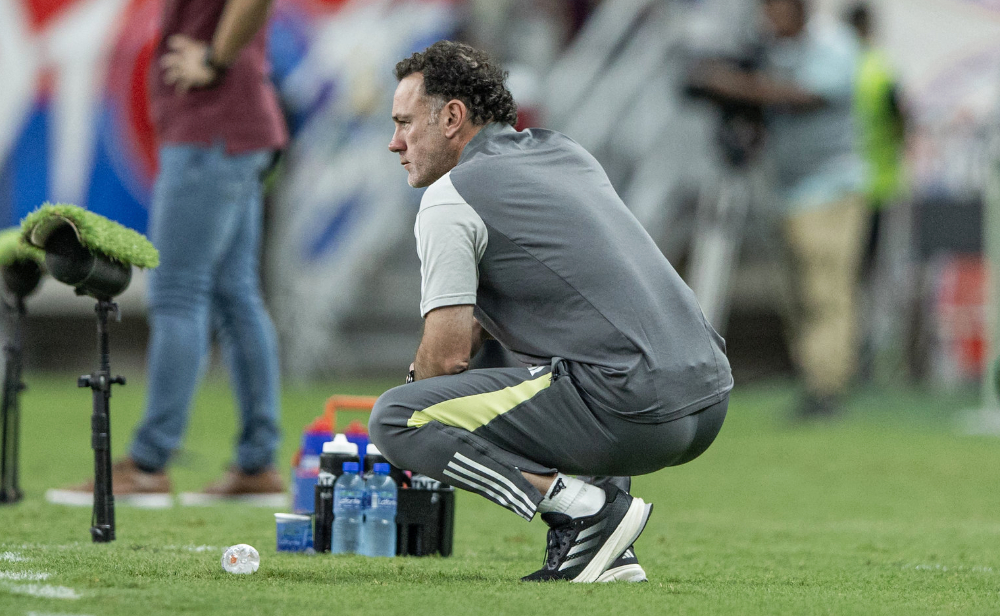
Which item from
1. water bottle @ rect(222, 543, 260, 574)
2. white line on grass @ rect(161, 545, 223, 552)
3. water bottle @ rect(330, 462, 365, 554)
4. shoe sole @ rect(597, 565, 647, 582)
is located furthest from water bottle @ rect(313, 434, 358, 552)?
shoe sole @ rect(597, 565, 647, 582)

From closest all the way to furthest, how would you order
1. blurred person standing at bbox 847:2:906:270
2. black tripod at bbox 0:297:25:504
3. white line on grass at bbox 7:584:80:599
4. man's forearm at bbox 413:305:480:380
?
white line on grass at bbox 7:584:80:599, man's forearm at bbox 413:305:480:380, black tripod at bbox 0:297:25:504, blurred person standing at bbox 847:2:906:270

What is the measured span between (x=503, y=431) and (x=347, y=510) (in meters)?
0.70

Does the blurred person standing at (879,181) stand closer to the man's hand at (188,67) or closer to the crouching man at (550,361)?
the man's hand at (188,67)

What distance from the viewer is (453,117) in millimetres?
3002

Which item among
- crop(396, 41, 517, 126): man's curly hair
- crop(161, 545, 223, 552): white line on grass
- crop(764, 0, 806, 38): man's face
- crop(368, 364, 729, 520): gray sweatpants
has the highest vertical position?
crop(764, 0, 806, 38): man's face

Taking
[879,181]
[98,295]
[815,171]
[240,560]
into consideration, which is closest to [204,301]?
[98,295]

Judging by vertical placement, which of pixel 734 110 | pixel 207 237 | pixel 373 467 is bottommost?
pixel 373 467

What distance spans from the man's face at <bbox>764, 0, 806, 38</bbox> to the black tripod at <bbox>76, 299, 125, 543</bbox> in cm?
595

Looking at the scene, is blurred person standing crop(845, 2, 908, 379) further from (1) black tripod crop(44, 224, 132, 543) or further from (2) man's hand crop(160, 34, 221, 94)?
(1) black tripod crop(44, 224, 132, 543)

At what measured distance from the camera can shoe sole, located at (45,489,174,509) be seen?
13.6 ft

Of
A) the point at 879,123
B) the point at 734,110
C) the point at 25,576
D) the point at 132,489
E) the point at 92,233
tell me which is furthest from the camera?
the point at 879,123

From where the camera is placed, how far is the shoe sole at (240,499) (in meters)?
4.39

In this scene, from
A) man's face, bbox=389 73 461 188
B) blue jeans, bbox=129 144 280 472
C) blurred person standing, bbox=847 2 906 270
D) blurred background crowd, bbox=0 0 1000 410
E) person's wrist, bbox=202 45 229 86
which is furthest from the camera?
blurred background crowd, bbox=0 0 1000 410

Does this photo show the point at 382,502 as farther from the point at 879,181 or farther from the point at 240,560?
the point at 879,181
